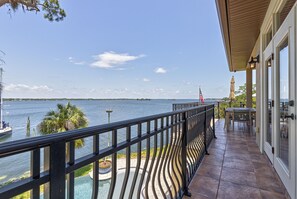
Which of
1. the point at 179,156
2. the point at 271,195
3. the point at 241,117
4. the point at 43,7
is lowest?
the point at 271,195

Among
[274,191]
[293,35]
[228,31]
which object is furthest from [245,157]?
[228,31]

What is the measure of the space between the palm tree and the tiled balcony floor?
734 cm

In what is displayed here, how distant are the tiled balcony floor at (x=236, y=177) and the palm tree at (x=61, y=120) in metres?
7.34

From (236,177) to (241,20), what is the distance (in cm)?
281

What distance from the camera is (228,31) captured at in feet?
11.9

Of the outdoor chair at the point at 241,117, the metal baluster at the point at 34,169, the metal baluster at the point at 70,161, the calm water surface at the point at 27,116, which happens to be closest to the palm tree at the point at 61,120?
the calm water surface at the point at 27,116

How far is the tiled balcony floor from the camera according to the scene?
1890 mm

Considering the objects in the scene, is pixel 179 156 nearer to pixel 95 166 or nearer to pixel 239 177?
pixel 239 177

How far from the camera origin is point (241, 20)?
3.14 m

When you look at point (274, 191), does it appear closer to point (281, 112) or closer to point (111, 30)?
point (281, 112)

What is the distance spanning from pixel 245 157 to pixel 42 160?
3385 millimetres

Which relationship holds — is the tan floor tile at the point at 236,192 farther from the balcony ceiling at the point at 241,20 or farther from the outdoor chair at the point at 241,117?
the outdoor chair at the point at 241,117

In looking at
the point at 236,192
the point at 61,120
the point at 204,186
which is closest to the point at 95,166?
the point at 204,186

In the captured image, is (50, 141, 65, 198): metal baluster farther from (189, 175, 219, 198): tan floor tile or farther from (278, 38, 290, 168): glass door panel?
(278, 38, 290, 168): glass door panel
